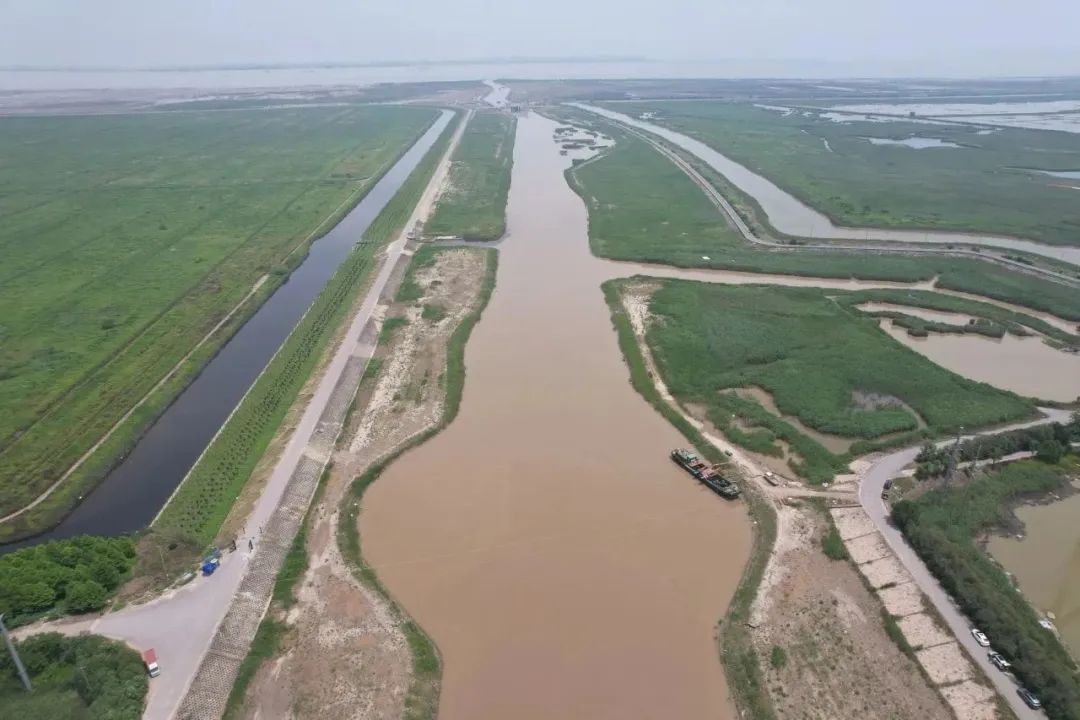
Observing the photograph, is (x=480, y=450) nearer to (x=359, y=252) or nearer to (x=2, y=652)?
(x=2, y=652)

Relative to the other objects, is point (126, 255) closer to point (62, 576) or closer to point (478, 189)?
point (478, 189)

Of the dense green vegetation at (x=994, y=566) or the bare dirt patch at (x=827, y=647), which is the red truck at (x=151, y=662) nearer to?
the bare dirt patch at (x=827, y=647)

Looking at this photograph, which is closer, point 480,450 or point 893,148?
point 480,450

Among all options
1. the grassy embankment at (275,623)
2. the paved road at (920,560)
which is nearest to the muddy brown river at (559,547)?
the grassy embankment at (275,623)

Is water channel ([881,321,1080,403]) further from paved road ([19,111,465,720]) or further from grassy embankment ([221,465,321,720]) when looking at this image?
paved road ([19,111,465,720])

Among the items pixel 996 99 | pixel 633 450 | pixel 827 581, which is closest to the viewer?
pixel 827 581

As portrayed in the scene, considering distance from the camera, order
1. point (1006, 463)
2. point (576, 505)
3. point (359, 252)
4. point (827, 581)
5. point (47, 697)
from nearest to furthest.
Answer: point (47, 697) → point (827, 581) → point (576, 505) → point (1006, 463) → point (359, 252)

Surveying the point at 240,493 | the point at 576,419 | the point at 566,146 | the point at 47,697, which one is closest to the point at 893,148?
the point at 566,146
